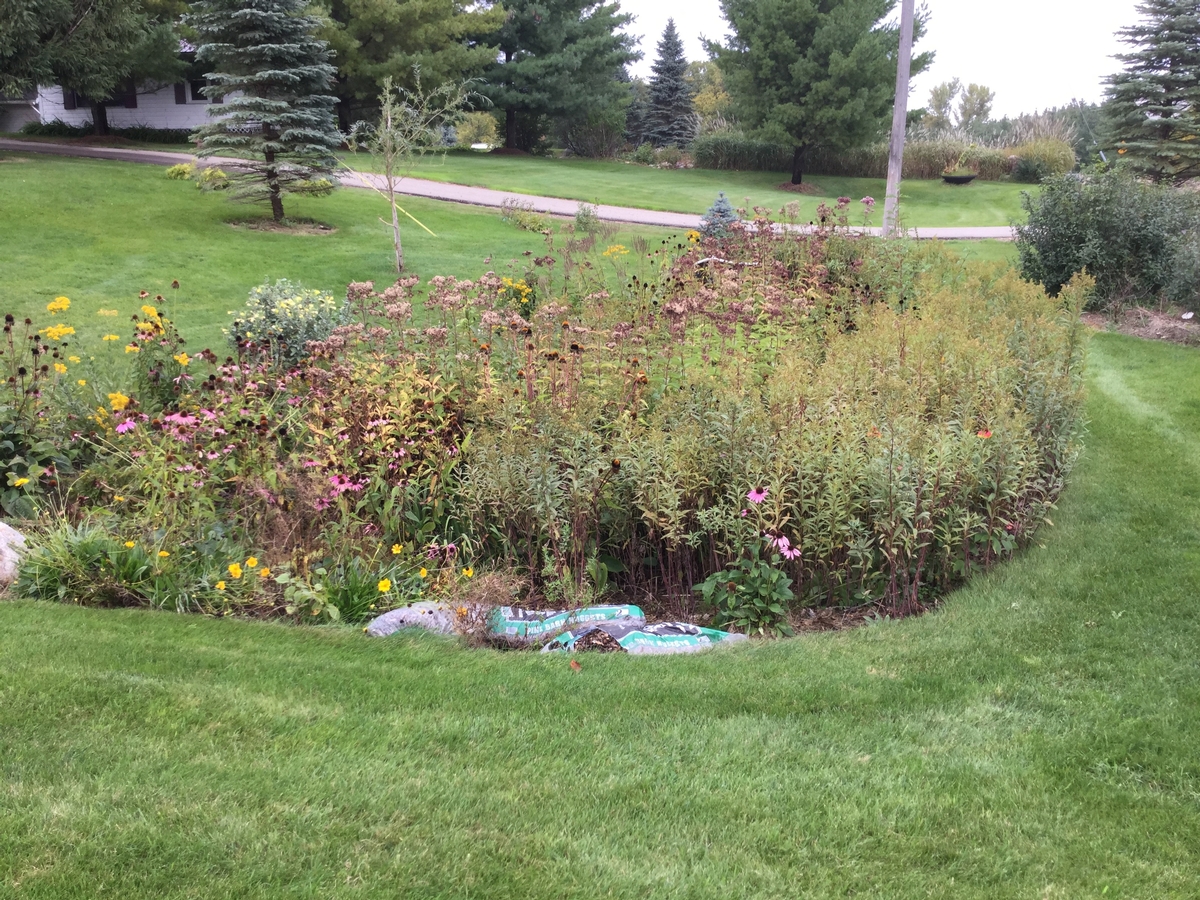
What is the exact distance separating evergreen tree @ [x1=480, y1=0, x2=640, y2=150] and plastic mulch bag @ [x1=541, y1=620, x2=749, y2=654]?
29940 mm

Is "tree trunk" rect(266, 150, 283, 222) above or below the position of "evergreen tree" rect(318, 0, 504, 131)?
below

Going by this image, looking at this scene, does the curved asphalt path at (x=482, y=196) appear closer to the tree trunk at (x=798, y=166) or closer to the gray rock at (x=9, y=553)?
the tree trunk at (x=798, y=166)

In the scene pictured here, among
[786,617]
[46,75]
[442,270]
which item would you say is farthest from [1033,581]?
[46,75]

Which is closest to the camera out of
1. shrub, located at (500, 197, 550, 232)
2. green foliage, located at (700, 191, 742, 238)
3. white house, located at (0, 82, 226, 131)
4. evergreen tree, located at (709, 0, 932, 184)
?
green foliage, located at (700, 191, 742, 238)

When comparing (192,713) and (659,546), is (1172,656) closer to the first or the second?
(659,546)

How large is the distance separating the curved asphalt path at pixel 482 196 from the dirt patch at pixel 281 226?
3.61 meters

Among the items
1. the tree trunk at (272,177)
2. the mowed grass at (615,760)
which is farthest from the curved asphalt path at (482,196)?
the mowed grass at (615,760)

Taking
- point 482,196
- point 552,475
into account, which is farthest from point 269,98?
point 552,475

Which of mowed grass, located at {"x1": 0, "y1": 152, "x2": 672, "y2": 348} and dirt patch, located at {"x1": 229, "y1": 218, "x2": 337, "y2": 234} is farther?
dirt patch, located at {"x1": 229, "y1": 218, "x2": 337, "y2": 234}

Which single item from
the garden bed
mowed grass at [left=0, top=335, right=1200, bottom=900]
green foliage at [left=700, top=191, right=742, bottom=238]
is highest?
green foliage at [left=700, top=191, right=742, bottom=238]

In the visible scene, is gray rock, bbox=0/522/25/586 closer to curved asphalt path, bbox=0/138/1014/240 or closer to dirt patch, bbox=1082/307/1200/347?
dirt patch, bbox=1082/307/1200/347

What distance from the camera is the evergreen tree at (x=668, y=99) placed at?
3838 cm

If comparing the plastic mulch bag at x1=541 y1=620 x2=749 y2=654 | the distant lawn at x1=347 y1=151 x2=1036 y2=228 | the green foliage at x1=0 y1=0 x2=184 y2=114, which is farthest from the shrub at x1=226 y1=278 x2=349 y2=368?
the distant lawn at x1=347 y1=151 x2=1036 y2=228

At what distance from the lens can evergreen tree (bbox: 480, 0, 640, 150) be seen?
30812 millimetres
